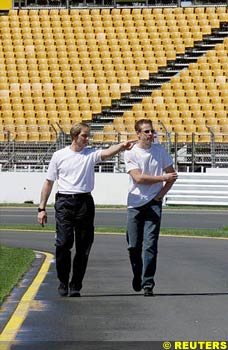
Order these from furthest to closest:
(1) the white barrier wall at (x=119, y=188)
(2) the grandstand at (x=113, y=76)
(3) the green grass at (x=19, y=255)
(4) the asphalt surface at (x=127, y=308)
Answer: (2) the grandstand at (x=113, y=76), (1) the white barrier wall at (x=119, y=188), (3) the green grass at (x=19, y=255), (4) the asphalt surface at (x=127, y=308)

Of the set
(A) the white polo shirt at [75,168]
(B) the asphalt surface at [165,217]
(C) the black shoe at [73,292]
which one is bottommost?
(B) the asphalt surface at [165,217]

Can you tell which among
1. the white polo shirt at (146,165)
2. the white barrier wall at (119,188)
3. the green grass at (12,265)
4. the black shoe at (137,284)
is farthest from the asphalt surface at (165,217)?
the white polo shirt at (146,165)

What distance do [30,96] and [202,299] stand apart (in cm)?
3157

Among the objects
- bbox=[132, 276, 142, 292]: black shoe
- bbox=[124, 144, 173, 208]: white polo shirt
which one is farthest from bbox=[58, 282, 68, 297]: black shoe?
bbox=[124, 144, 173, 208]: white polo shirt

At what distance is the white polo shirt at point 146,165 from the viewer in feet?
39.6

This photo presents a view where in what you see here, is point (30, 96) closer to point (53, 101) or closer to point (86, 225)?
point (53, 101)

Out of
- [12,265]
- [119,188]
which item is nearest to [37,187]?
[119,188]

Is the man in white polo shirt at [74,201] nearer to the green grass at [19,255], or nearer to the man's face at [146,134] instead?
the man's face at [146,134]

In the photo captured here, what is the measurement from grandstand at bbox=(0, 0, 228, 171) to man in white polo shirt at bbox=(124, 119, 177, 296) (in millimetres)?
22150

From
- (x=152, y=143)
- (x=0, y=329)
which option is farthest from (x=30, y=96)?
(x=0, y=329)

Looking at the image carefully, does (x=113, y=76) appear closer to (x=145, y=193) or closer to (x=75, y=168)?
(x=145, y=193)

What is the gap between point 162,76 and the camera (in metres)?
43.3

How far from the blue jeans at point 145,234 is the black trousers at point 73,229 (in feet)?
1.51

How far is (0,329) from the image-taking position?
30.3ft
